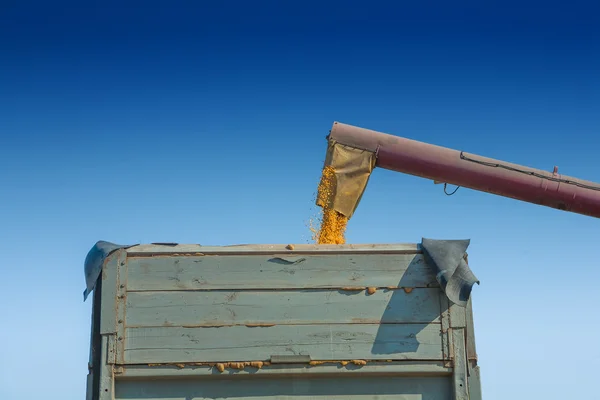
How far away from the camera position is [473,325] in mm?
4203

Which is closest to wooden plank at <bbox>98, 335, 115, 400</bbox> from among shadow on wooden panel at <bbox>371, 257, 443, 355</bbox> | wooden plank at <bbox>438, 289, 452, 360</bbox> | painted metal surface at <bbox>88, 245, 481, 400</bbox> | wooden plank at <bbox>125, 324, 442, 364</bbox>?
painted metal surface at <bbox>88, 245, 481, 400</bbox>

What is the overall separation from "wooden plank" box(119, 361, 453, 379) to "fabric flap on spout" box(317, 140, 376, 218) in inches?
105

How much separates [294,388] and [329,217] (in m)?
2.59

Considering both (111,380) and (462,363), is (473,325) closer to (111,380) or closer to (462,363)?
(462,363)

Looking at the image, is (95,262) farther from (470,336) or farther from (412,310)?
(470,336)

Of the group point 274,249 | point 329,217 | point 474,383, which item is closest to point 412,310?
point 474,383

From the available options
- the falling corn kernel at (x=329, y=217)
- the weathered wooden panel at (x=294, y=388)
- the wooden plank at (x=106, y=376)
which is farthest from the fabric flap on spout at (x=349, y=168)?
the wooden plank at (x=106, y=376)

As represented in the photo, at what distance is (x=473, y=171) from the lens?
22.6ft

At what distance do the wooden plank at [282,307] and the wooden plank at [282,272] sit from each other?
5cm

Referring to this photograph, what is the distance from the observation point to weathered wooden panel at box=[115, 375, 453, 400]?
163 inches

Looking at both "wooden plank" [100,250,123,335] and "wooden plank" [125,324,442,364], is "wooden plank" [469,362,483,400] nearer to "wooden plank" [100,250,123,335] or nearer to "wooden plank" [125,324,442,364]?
"wooden plank" [125,324,442,364]

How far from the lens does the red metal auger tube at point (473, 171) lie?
22.2 feet

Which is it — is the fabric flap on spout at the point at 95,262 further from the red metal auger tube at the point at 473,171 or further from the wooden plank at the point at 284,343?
the red metal auger tube at the point at 473,171

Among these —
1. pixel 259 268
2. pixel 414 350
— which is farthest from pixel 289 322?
pixel 414 350
